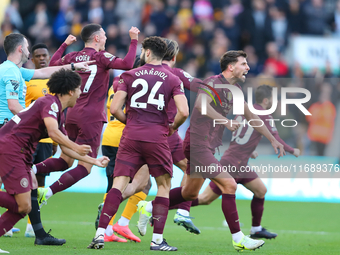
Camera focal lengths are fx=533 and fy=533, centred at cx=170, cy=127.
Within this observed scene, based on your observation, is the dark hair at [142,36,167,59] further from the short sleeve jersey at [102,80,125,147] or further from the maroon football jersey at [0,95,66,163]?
the short sleeve jersey at [102,80,125,147]

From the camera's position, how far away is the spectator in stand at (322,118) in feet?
47.1

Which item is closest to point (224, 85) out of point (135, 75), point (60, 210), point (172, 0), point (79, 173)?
point (135, 75)

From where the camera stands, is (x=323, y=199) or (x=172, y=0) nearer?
(x=323, y=199)

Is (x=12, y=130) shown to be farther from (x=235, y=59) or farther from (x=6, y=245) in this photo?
(x=235, y=59)

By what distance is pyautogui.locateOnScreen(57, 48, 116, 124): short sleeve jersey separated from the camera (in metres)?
7.23

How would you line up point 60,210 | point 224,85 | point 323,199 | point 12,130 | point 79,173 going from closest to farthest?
point 12,130 < point 224,85 < point 79,173 < point 60,210 < point 323,199

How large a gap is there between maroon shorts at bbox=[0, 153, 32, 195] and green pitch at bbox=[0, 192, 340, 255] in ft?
2.27

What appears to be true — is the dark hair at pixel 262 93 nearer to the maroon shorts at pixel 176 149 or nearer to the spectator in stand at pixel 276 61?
the maroon shorts at pixel 176 149

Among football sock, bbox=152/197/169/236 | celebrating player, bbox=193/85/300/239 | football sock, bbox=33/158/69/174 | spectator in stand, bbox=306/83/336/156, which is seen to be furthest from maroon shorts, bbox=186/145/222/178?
spectator in stand, bbox=306/83/336/156

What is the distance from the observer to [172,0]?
17562 mm

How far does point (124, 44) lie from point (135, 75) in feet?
33.2

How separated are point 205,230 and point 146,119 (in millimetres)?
3238

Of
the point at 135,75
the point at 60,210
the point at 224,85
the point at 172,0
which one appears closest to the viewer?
the point at 135,75

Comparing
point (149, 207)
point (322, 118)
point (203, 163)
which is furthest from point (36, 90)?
point (322, 118)
